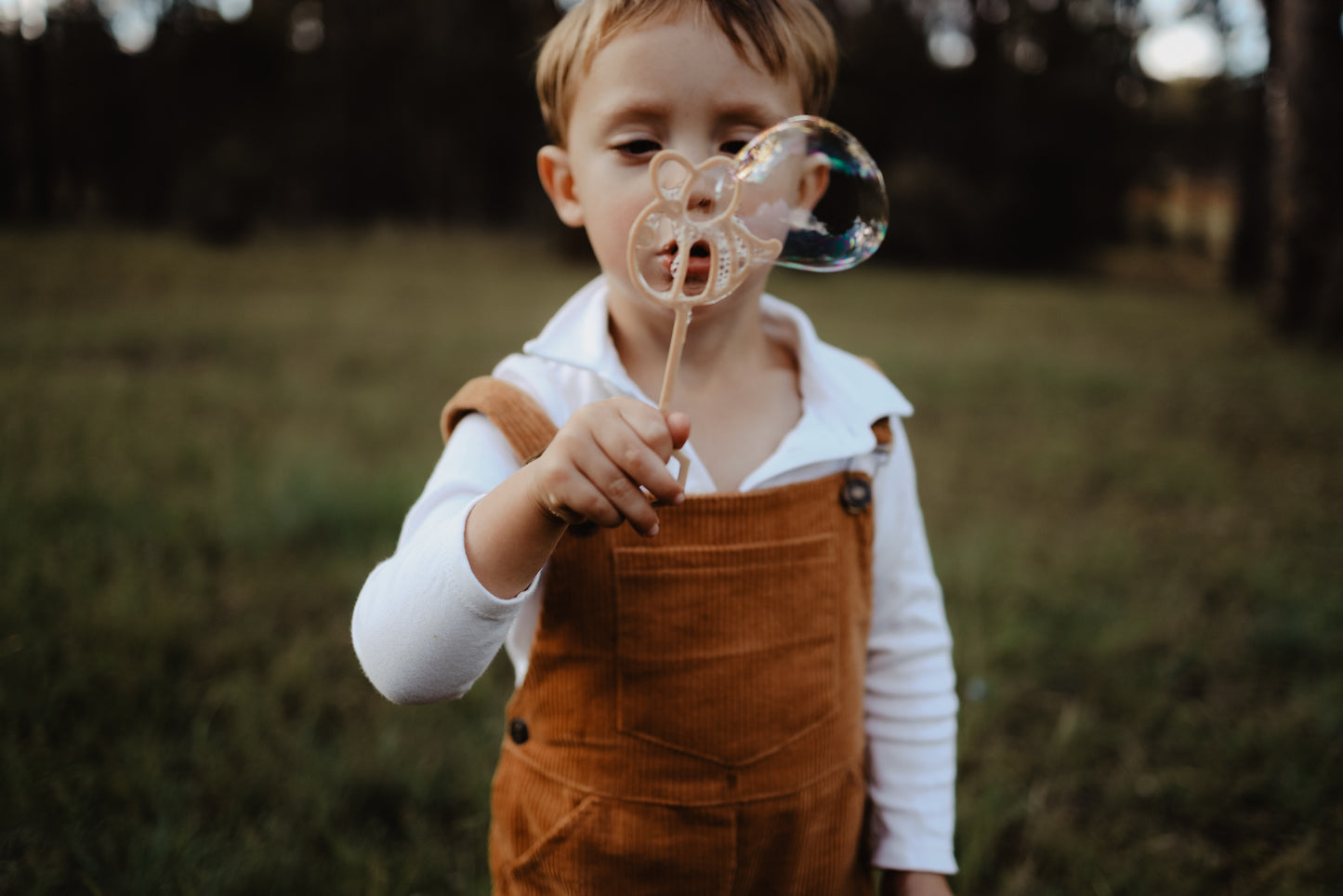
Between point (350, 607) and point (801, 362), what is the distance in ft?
5.33

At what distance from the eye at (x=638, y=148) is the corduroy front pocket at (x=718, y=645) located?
0.46m

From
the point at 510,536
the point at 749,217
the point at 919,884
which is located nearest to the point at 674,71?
the point at 749,217

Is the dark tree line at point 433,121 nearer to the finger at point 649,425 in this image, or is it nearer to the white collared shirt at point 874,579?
the white collared shirt at point 874,579

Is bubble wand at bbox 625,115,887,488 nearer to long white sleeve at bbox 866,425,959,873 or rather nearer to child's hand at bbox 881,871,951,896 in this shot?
long white sleeve at bbox 866,425,959,873

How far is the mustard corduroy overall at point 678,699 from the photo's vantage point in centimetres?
106

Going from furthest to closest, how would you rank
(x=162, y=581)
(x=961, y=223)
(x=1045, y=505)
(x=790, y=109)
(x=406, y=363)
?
(x=961, y=223) < (x=406, y=363) < (x=1045, y=505) < (x=162, y=581) < (x=790, y=109)

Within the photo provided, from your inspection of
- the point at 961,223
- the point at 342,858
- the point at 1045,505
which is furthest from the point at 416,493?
the point at 961,223

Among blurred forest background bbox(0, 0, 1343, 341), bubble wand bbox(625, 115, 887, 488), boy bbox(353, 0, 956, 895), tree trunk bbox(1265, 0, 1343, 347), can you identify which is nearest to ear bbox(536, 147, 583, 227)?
boy bbox(353, 0, 956, 895)

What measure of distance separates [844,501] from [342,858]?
1072 mm

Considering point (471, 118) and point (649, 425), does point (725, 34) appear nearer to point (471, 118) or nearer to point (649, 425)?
point (649, 425)

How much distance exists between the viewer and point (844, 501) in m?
1.18

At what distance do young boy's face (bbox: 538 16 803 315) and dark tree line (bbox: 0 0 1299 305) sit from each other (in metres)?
10.8

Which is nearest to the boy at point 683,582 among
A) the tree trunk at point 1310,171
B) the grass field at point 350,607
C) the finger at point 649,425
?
the finger at point 649,425

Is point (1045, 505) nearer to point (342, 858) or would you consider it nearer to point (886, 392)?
point (886, 392)
